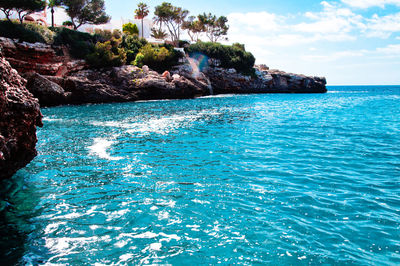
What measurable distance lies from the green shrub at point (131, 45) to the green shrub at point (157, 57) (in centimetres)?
142

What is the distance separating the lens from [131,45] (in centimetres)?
5050

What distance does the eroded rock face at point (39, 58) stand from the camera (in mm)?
32562

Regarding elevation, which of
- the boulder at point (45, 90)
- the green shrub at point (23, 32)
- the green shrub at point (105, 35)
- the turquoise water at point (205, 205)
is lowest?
the turquoise water at point (205, 205)

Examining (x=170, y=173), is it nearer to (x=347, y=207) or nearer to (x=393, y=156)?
(x=347, y=207)

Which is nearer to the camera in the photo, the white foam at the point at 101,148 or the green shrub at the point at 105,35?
the white foam at the point at 101,148

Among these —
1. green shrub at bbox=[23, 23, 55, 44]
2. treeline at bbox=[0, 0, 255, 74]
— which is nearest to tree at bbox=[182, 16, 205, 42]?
treeline at bbox=[0, 0, 255, 74]

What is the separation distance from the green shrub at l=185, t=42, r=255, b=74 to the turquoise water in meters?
53.5

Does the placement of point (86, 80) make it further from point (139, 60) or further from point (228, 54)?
point (228, 54)

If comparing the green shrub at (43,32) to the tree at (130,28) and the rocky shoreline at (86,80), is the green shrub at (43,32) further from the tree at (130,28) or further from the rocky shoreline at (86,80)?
the tree at (130,28)

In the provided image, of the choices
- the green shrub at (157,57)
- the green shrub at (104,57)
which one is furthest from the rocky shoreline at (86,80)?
the green shrub at (157,57)

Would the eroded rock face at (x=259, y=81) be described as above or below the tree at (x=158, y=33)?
below

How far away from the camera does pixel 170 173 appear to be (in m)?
9.02

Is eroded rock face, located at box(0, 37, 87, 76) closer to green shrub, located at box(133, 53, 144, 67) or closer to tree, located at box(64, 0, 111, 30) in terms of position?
green shrub, located at box(133, 53, 144, 67)

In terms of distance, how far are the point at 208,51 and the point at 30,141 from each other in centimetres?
5871
